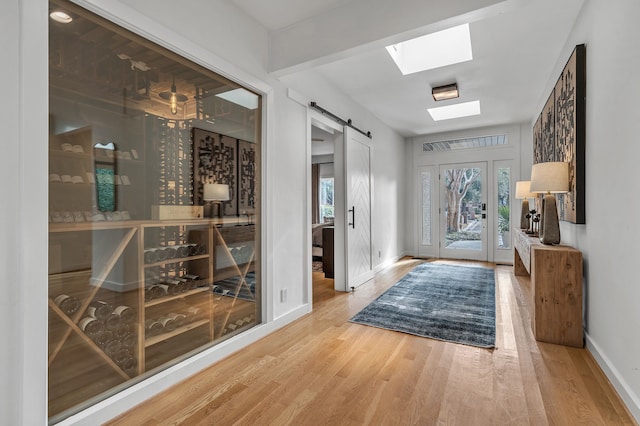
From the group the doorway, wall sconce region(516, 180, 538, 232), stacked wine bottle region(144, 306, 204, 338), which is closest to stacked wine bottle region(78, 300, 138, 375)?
stacked wine bottle region(144, 306, 204, 338)

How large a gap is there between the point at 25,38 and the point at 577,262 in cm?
370

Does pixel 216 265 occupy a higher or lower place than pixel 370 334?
higher

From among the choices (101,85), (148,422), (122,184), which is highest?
(101,85)

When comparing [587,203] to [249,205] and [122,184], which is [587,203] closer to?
[249,205]

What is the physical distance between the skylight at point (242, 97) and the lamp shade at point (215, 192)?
696 mm

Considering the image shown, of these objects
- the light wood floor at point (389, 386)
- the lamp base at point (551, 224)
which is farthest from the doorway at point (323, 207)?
the lamp base at point (551, 224)

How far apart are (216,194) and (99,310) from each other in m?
1.06

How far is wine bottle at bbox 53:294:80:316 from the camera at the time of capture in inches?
62.5

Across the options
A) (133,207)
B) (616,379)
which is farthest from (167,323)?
(616,379)

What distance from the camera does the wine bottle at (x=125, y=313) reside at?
1853 millimetres

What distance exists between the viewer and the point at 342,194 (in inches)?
173

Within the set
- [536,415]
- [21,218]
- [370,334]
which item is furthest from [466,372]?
[21,218]

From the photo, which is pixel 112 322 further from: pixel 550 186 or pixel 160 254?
pixel 550 186

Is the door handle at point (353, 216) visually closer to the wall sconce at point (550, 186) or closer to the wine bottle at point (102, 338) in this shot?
the wall sconce at point (550, 186)
